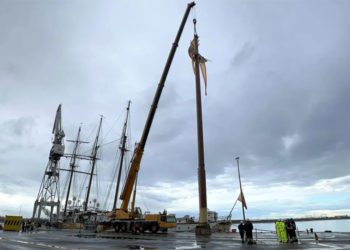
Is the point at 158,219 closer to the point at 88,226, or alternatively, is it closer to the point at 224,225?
the point at 224,225

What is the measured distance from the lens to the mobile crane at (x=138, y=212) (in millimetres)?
45438

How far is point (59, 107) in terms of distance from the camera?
100562 millimetres

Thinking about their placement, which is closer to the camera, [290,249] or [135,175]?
[290,249]

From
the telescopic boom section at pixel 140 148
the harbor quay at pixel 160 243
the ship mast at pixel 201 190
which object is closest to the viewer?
the harbor quay at pixel 160 243

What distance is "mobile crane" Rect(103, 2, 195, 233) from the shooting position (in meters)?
45.4

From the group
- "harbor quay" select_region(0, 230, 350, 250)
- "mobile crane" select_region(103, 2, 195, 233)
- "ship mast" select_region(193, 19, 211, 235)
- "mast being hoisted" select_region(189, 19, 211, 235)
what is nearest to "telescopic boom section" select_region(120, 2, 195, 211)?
"mobile crane" select_region(103, 2, 195, 233)

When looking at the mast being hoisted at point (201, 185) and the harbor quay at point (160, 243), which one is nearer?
the harbor quay at point (160, 243)

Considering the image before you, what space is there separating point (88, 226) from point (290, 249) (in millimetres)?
56565

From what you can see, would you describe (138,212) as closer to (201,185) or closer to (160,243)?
(201,185)

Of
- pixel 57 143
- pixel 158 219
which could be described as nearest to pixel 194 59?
pixel 158 219

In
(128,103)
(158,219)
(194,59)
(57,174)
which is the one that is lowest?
(158,219)

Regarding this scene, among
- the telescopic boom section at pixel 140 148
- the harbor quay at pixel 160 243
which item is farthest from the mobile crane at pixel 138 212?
the harbor quay at pixel 160 243

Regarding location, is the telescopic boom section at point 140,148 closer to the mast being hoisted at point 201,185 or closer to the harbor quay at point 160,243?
the mast being hoisted at point 201,185

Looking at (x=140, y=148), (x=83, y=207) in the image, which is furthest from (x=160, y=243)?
(x=83, y=207)
